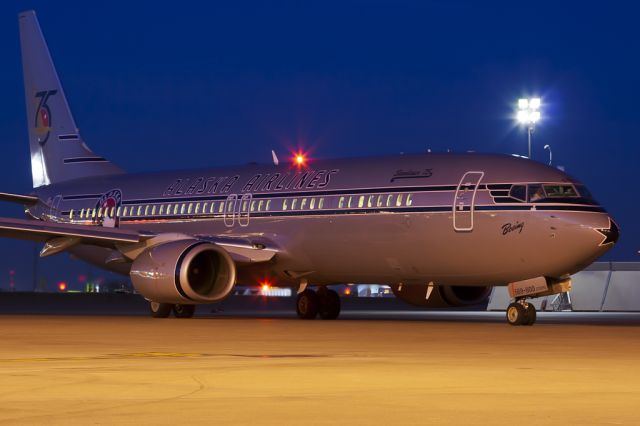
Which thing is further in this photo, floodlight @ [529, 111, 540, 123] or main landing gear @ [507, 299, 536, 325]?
floodlight @ [529, 111, 540, 123]

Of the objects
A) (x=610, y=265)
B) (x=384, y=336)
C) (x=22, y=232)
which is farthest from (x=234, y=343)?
(x=610, y=265)

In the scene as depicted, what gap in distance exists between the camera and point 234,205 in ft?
108

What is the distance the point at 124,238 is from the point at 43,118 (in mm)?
12033

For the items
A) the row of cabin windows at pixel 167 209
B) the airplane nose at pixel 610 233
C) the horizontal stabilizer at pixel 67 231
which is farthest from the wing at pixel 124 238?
the airplane nose at pixel 610 233

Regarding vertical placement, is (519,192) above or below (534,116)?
below

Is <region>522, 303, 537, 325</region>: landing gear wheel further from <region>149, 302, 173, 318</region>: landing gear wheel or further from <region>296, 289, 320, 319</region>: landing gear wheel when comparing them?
<region>149, 302, 173, 318</region>: landing gear wheel

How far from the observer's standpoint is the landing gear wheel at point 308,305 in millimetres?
32031

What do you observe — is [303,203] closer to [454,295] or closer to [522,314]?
[454,295]

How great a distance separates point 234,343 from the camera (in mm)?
19812

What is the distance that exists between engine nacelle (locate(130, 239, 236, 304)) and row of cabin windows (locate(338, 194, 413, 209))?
3.13m

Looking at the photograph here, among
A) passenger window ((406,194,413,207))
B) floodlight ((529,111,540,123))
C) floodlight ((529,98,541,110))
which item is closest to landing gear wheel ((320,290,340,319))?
passenger window ((406,194,413,207))

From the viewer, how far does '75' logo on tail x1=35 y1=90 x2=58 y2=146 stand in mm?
41528

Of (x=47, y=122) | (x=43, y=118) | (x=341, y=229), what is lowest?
(x=341, y=229)

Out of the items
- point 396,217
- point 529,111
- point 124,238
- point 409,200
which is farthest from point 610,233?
point 529,111
